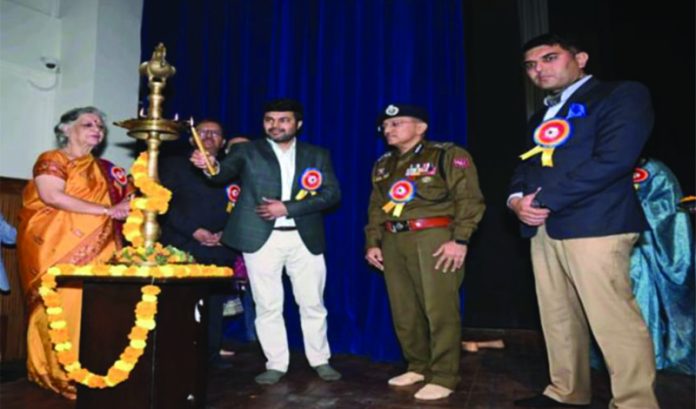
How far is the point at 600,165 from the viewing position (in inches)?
73.9

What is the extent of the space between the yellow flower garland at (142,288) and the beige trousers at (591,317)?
4.46 feet

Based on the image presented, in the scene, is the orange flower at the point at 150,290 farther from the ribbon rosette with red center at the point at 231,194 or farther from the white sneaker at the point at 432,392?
the ribbon rosette with red center at the point at 231,194

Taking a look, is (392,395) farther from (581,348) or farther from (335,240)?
(335,240)

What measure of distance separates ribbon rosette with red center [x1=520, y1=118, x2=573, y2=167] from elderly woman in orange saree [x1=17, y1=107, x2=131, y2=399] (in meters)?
1.95

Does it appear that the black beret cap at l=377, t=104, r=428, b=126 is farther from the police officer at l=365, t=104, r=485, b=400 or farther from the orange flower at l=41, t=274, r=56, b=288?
the orange flower at l=41, t=274, r=56, b=288

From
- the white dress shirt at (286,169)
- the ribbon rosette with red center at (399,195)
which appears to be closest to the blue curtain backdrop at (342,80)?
the white dress shirt at (286,169)

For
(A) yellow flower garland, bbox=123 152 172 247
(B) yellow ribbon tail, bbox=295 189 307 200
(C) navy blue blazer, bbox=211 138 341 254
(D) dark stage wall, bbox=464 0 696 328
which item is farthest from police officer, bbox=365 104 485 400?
(D) dark stage wall, bbox=464 0 696 328

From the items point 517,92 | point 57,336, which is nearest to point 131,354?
point 57,336

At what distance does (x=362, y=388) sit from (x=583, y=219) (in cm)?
129

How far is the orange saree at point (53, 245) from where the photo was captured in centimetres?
242

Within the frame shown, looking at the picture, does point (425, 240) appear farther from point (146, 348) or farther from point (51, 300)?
point (51, 300)

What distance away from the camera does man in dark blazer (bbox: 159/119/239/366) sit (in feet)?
9.35

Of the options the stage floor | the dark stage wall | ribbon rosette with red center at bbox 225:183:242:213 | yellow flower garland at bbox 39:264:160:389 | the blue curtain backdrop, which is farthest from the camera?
the dark stage wall

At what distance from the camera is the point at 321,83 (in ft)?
11.5
